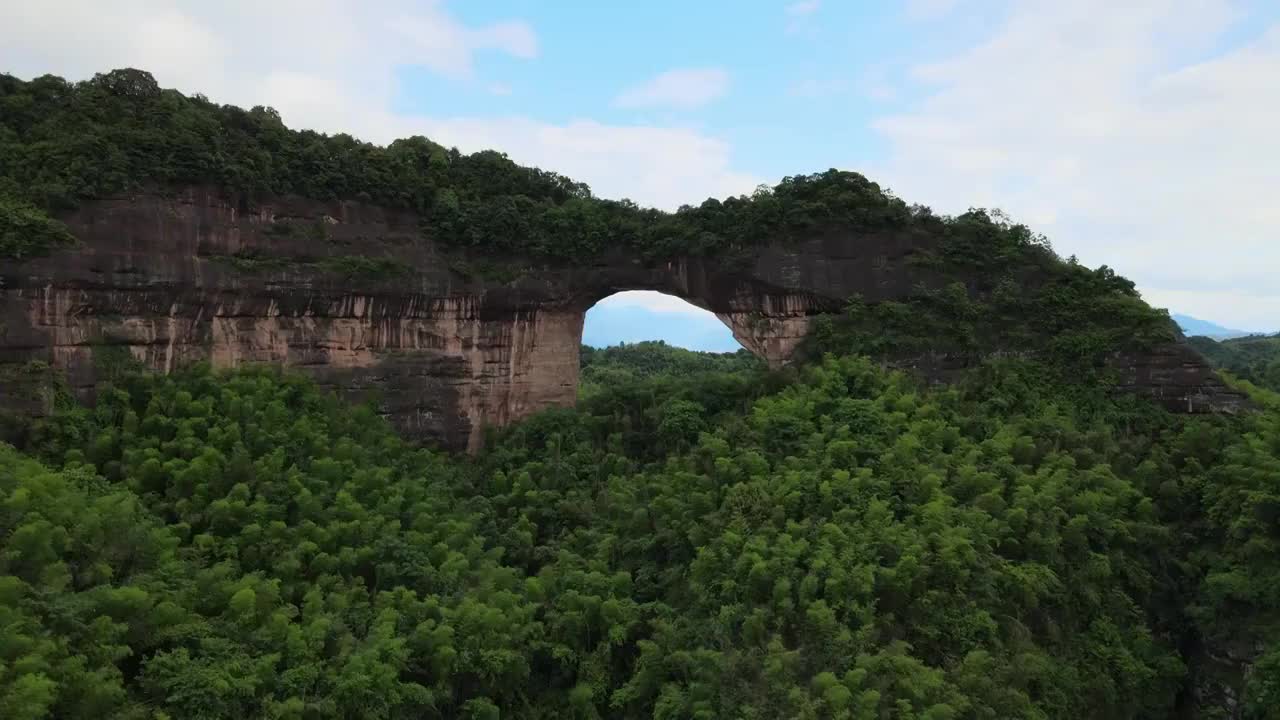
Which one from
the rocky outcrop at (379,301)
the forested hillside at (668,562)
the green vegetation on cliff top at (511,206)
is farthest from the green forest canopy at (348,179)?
the forested hillside at (668,562)

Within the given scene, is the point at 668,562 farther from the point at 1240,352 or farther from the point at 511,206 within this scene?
the point at 1240,352

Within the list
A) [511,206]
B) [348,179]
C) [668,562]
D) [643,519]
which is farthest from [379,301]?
[668,562]

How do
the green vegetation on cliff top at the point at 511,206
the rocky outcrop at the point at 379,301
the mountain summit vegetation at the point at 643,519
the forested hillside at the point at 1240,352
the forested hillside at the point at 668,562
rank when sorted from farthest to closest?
the forested hillside at the point at 1240,352 < the green vegetation on cliff top at the point at 511,206 < the rocky outcrop at the point at 379,301 < the mountain summit vegetation at the point at 643,519 < the forested hillside at the point at 668,562

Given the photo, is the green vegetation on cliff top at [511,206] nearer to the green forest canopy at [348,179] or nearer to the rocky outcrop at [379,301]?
the green forest canopy at [348,179]

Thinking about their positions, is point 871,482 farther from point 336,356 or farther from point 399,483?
point 336,356

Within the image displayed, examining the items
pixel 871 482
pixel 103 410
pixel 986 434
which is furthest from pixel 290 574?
pixel 986 434

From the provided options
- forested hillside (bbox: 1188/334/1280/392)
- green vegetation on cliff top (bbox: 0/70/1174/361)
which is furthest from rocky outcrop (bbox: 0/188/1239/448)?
forested hillside (bbox: 1188/334/1280/392)
